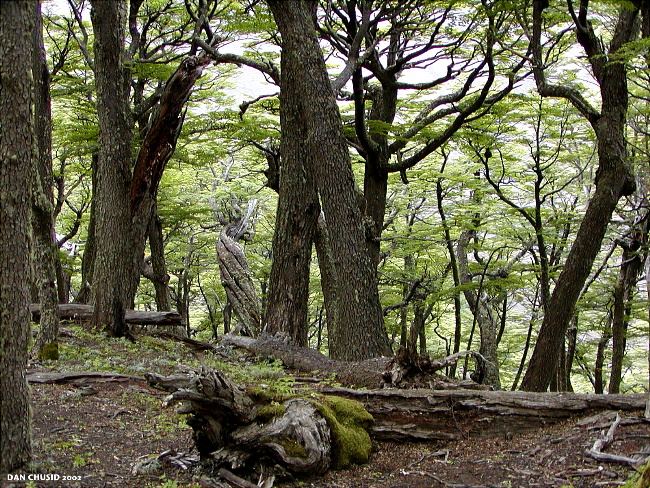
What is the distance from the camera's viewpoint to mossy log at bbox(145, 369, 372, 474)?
4133 millimetres

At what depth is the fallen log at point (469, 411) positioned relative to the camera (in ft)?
16.0

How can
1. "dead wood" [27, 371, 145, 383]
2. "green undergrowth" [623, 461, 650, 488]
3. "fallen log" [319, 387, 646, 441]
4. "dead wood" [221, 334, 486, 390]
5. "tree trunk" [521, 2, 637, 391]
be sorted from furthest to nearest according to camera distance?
"tree trunk" [521, 2, 637, 391], "dead wood" [27, 371, 145, 383], "dead wood" [221, 334, 486, 390], "fallen log" [319, 387, 646, 441], "green undergrowth" [623, 461, 650, 488]

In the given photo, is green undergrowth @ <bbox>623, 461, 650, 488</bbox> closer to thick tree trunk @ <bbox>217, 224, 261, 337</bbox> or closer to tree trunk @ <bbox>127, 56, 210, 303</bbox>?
tree trunk @ <bbox>127, 56, 210, 303</bbox>

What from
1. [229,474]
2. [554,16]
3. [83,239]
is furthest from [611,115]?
[83,239]

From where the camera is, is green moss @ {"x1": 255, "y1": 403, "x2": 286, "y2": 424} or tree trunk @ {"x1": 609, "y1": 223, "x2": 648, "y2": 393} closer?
green moss @ {"x1": 255, "y1": 403, "x2": 286, "y2": 424}

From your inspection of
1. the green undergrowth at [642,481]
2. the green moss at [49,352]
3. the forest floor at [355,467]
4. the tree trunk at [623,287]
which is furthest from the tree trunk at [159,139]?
the tree trunk at [623,287]

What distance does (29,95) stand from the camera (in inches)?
146

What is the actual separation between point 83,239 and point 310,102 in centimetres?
1899

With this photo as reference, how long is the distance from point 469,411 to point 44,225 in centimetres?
485

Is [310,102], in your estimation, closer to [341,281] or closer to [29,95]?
[341,281]

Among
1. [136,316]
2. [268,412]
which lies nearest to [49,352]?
[136,316]

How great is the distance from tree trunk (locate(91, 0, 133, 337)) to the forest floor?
311cm

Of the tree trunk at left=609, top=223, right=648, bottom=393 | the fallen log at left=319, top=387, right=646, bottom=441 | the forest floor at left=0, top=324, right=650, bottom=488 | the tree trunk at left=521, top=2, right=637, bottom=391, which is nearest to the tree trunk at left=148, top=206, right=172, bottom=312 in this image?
the forest floor at left=0, top=324, right=650, bottom=488

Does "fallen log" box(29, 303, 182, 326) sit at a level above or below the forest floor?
above
